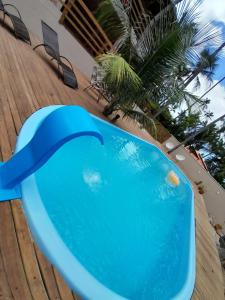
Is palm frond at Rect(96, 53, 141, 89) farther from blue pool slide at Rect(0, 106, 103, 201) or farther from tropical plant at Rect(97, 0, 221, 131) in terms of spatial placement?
blue pool slide at Rect(0, 106, 103, 201)

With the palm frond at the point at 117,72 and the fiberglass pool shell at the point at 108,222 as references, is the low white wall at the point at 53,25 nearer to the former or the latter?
the palm frond at the point at 117,72

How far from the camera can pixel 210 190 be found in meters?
9.29

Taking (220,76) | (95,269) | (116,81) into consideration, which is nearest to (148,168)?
(116,81)

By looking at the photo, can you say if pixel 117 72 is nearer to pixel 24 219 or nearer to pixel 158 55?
pixel 158 55

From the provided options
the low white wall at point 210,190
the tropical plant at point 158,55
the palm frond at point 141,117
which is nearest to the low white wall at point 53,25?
the tropical plant at point 158,55

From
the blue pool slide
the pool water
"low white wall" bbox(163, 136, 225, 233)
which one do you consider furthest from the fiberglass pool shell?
"low white wall" bbox(163, 136, 225, 233)

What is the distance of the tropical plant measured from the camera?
5.60 metres

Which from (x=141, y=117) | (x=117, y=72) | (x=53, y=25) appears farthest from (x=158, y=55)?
(x=53, y=25)

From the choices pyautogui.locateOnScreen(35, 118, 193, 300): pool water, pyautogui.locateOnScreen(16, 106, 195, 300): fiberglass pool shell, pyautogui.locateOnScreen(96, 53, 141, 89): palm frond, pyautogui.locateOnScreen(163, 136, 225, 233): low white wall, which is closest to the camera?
pyautogui.locateOnScreen(16, 106, 195, 300): fiberglass pool shell

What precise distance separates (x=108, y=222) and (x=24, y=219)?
161 centimetres

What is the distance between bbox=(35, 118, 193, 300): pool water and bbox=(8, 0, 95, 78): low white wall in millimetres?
3349

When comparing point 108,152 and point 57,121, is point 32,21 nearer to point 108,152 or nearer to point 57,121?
point 108,152

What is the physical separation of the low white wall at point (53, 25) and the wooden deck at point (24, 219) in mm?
935

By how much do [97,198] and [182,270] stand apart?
1426mm
